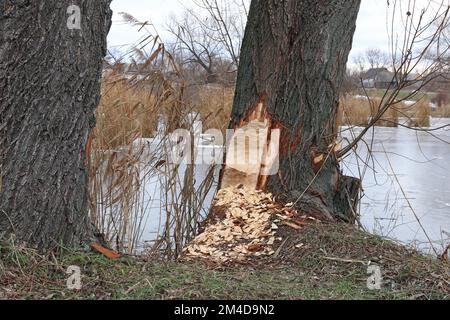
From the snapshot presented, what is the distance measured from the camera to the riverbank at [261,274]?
215 centimetres

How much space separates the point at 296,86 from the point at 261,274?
131cm

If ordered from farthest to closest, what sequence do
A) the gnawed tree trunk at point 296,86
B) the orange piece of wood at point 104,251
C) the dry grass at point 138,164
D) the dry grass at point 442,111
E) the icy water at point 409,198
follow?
the dry grass at point 442,111 < the icy water at point 409,198 < the dry grass at point 138,164 < the gnawed tree trunk at point 296,86 < the orange piece of wood at point 104,251

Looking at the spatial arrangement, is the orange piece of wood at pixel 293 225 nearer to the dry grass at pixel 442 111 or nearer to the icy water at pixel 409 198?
the icy water at pixel 409 198

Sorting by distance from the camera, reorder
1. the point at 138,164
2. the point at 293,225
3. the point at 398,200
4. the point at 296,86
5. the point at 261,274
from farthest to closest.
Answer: the point at 398,200 → the point at 138,164 → the point at 296,86 → the point at 293,225 → the point at 261,274

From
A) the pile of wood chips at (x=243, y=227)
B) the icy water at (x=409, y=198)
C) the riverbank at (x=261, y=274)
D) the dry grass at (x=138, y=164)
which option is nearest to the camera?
the riverbank at (x=261, y=274)

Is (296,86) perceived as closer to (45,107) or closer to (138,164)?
(138,164)

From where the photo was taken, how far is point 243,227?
10.8ft

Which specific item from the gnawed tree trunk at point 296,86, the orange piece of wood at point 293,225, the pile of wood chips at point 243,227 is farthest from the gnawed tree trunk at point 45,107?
the gnawed tree trunk at point 296,86

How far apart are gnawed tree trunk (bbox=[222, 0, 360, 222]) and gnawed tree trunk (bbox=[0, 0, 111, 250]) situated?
4.54 feet

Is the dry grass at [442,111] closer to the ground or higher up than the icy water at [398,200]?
higher up

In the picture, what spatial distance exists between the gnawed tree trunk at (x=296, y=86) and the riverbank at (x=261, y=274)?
0.56m

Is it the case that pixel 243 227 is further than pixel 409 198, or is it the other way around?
pixel 409 198

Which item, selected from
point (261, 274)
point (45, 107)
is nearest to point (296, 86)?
point (261, 274)
